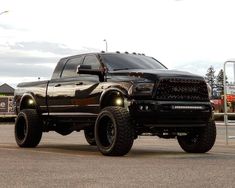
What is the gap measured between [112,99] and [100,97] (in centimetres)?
23

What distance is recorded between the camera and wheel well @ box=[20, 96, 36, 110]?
1360 cm

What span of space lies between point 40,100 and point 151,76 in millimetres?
3678

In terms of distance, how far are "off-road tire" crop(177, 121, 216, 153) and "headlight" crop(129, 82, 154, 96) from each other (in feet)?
5.85

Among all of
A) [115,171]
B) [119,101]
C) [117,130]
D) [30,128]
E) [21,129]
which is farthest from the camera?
[21,129]

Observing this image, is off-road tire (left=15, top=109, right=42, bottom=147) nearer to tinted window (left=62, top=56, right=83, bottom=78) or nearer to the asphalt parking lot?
tinted window (left=62, top=56, right=83, bottom=78)

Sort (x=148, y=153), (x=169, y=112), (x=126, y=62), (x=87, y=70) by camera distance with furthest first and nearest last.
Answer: (x=126, y=62)
(x=148, y=153)
(x=87, y=70)
(x=169, y=112)

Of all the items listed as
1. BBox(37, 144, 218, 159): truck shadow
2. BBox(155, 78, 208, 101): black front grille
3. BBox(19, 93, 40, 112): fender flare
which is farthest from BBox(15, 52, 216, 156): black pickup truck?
BBox(37, 144, 218, 159): truck shadow

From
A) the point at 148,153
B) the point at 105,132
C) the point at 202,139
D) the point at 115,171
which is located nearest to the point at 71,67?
the point at 105,132

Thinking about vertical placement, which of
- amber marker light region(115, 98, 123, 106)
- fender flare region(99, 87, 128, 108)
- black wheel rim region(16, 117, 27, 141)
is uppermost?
fender flare region(99, 87, 128, 108)

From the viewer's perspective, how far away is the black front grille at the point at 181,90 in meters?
10.4

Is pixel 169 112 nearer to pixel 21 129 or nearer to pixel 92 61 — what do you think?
pixel 92 61

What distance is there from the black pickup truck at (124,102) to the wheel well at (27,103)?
1.50ft

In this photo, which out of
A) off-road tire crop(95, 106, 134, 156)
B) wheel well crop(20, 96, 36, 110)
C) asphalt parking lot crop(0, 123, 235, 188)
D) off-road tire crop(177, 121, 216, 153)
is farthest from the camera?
wheel well crop(20, 96, 36, 110)

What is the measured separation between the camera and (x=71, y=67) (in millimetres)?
12820
